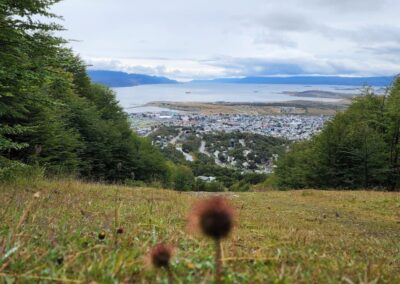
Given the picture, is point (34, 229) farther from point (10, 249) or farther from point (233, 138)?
point (233, 138)

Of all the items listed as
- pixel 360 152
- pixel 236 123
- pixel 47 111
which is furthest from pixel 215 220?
pixel 236 123

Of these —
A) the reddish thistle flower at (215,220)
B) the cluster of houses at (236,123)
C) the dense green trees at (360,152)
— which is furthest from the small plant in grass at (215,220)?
the cluster of houses at (236,123)

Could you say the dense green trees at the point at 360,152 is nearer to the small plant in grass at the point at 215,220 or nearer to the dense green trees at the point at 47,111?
the dense green trees at the point at 47,111

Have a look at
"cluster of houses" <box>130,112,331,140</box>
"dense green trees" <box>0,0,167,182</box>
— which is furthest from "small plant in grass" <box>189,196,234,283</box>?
"cluster of houses" <box>130,112,331,140</box>

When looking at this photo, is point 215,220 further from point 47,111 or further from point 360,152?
point 360,152

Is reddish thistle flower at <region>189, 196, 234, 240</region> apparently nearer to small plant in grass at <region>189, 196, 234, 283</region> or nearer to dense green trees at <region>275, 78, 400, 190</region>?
small plant in grass at <region>189, 196, 234, 283</region>

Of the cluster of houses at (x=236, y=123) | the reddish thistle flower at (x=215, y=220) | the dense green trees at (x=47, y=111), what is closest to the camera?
the reddish thistle flower at (x=215, y=220)
